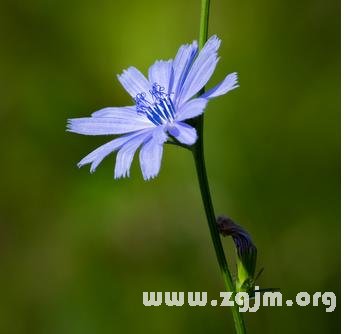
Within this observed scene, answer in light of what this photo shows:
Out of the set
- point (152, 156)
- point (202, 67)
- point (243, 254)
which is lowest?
point (243, 254)

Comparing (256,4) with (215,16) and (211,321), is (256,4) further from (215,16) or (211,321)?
(211,321)

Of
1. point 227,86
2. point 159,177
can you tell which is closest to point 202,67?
point 227,86

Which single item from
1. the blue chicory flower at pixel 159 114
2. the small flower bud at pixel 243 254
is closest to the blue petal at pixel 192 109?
the blue chicory flower at pixel 159 114

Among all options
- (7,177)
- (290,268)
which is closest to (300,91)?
(290,268)

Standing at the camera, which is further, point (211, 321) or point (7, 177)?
point (7, 177)

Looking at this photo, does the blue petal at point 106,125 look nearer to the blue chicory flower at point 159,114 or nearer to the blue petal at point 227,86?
the blue chicory flower at point 159,114

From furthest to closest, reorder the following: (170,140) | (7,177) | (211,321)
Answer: (7,177), (211,321), (170,140)

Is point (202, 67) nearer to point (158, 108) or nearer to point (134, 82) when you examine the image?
point (158, 108)
